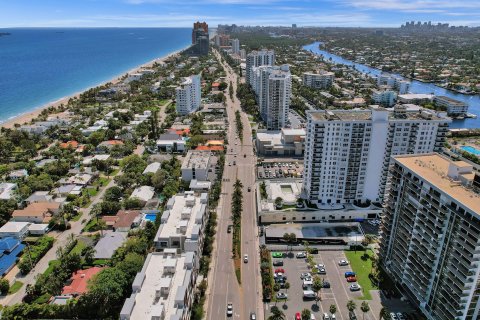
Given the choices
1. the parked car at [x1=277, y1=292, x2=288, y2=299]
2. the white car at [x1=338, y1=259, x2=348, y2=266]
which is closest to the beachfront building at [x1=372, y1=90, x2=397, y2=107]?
the white car at [x1=338, y1=259, x2=348, y2=266]

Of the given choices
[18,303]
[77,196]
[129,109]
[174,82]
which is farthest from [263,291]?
[174,82]

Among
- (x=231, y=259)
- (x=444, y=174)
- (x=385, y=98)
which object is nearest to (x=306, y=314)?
(x=231, y=259)

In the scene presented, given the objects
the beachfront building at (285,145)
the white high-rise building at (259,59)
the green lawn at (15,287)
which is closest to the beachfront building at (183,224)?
the green lawn at (15,287)

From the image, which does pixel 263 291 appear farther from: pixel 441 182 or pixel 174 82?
pixel 174 82

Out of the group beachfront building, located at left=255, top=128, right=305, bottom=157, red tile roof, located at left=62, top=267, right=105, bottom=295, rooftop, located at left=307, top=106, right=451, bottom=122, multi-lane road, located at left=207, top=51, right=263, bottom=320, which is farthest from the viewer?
beachfront building, located at left=255, top=128, right=305, bottom=157

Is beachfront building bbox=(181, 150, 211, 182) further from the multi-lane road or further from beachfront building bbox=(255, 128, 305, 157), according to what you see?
beachfront building bbox=(255, 128, 305, 157)

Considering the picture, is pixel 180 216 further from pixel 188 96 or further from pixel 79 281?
pixel 188 96

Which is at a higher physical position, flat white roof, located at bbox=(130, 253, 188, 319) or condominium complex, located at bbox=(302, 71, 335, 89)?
flat white roof, located at bbox=(130, 253, 188, 319)

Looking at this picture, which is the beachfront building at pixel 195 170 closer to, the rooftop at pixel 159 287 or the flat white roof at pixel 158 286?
the rooftop at pixel 159 287
